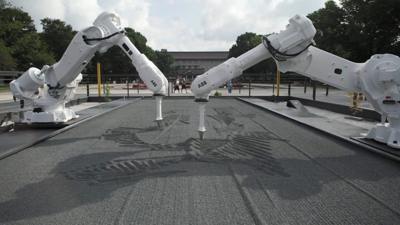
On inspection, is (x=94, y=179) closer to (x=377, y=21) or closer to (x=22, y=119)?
(x=22, y=119)

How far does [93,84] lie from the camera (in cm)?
3616

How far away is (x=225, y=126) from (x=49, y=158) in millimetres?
4687

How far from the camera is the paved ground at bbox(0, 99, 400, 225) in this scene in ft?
10.9

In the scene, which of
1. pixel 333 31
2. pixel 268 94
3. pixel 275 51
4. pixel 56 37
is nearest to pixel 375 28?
pixel 333 31

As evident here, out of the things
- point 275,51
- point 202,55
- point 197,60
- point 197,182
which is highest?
point 202,55

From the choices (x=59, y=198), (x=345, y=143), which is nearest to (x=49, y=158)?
(x=59, y=198)

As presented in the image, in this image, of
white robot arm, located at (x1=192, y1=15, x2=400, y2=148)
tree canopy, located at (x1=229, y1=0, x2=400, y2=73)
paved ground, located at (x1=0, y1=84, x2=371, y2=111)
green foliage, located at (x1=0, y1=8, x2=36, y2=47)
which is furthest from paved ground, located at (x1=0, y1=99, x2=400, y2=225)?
green foliage, located at (x1=0, y1=8, x2=36, y2=47)

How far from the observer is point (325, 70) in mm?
6230

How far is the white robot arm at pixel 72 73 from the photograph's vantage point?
746 cm

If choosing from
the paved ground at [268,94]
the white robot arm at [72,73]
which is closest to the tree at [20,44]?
the paved ground at [268,94]

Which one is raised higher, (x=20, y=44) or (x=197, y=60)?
(x=197, y=60)

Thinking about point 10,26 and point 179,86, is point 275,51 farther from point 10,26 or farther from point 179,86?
point 10,26

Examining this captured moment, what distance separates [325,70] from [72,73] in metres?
5.63

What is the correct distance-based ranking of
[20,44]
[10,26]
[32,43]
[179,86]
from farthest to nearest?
[32,43], [20,44], [10,26], [179,86]
